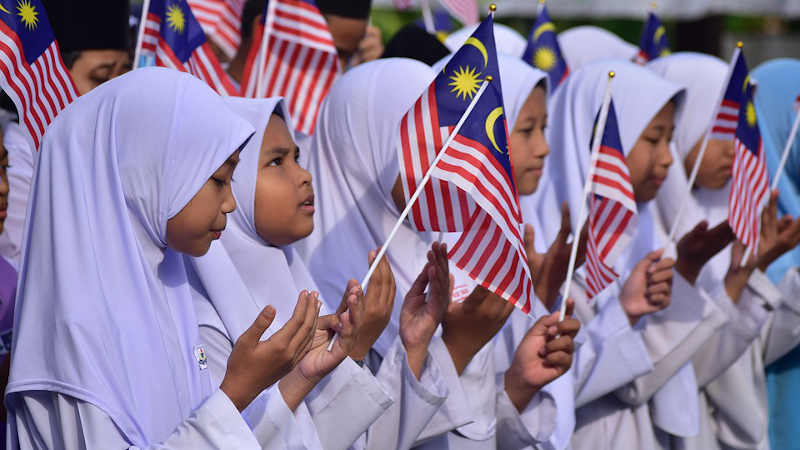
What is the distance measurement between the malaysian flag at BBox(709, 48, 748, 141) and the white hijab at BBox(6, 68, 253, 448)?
2.68m

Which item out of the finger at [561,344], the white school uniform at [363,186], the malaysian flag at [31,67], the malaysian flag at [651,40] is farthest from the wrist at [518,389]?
the malaysian flag at [651,40]

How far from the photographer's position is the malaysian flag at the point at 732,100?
4693 mm

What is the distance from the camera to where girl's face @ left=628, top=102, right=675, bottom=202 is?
185 inches

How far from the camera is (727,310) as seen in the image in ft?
15.5

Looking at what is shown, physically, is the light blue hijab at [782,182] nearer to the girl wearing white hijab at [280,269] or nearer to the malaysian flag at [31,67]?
the girl wearing white hijab at [280,269]

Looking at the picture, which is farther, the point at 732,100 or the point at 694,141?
the point at 694,141

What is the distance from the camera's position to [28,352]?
247 cm

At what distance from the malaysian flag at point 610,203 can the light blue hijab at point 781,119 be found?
2000 millimetres

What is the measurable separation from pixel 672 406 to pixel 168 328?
2.51 meters

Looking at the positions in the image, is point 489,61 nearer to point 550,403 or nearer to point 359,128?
point 359,128

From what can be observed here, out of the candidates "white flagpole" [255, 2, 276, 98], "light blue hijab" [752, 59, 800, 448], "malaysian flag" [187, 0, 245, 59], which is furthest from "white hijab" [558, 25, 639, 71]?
"white flagpole" [255, 2, 276, 98]

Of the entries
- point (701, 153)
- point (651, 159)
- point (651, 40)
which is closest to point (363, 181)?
point (651, 159)

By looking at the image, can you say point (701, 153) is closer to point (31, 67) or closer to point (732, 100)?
point (732, 100)

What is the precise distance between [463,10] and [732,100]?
2909 mm
